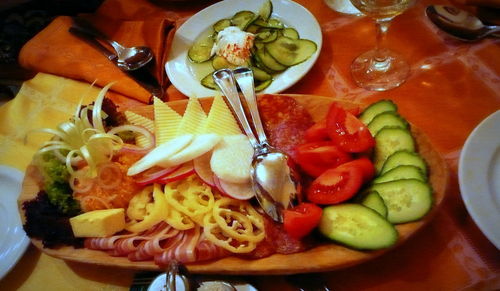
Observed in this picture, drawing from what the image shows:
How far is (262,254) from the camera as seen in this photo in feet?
3.69

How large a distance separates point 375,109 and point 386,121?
3.1 inches

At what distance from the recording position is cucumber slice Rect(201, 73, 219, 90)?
171 centimetres

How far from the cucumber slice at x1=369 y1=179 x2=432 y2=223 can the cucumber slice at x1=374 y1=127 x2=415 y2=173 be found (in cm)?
13

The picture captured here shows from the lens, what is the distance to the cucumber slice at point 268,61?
170 cm

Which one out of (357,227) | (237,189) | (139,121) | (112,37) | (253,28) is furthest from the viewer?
(112,37)

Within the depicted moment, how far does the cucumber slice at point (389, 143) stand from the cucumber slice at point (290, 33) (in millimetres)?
756

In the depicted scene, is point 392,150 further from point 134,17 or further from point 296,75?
point 134,17

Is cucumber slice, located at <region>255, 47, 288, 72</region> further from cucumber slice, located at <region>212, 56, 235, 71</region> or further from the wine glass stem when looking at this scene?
the wine glass stem

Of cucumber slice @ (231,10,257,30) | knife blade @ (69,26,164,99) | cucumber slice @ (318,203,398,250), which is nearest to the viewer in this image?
cucumber slice @ (318,203,398,250)

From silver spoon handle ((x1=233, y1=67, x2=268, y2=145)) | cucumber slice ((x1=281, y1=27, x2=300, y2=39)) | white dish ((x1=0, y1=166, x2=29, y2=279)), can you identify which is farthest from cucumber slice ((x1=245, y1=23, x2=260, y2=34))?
white dish ((x1=0, y1=166, x2=29, y2=279))

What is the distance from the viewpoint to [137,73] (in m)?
1.90

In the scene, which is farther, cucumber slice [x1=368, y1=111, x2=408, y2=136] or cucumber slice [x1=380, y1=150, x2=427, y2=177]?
cucumber slice [x1=368, y1=111, x2=408, y2=136]

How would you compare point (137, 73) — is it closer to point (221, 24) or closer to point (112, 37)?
point (112, 37)

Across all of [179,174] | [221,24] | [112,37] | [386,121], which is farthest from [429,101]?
[112,37]
